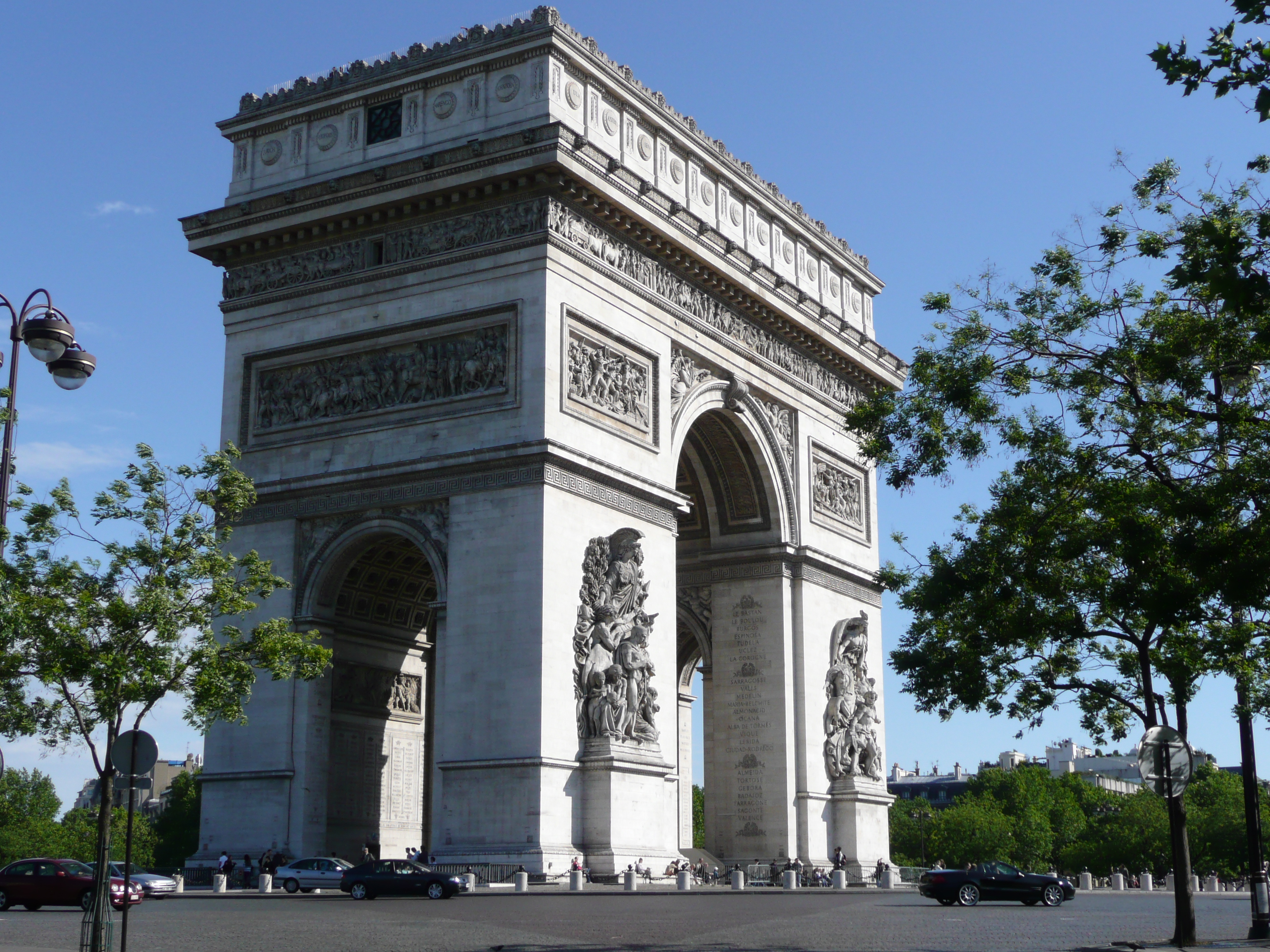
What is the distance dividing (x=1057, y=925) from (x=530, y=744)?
1178 cm

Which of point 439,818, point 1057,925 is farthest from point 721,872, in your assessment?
point 1057,925

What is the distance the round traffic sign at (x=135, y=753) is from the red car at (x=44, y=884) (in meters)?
17.4

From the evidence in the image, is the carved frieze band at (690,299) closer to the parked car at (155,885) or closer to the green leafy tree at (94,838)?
→ the parked car at (155,885)

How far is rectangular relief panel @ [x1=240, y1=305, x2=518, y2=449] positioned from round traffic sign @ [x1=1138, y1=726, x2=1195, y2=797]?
1944 cm

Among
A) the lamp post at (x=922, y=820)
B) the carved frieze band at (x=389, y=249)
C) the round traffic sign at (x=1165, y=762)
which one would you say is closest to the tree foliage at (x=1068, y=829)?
the lamp post at (x=922, y=820)

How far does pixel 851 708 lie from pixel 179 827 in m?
70.2

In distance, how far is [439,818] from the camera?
34.1 metres

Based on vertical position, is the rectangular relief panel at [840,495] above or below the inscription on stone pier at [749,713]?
above

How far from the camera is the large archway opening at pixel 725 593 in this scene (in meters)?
43.5

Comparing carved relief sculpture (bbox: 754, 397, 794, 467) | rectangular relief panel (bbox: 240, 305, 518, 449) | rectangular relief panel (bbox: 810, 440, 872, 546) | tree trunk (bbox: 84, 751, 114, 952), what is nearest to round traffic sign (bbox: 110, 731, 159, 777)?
tree trunk (bbox: 84, 751, 114, 952)

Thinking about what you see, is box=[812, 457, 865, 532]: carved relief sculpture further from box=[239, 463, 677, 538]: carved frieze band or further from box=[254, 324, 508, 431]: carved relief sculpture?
box=[254, 324, 508, 431]: carved relief sculpture

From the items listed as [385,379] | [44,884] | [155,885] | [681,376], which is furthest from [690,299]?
[44,884]

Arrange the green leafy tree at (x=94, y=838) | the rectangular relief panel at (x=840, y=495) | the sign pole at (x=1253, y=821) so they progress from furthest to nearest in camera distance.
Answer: the green leafy tree at (x=94, y=838) → the rectangular relief panel at (x=840, y=495) → the sign pole at (x=1253, y=821)

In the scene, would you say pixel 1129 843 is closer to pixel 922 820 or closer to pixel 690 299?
pixel 922 820
